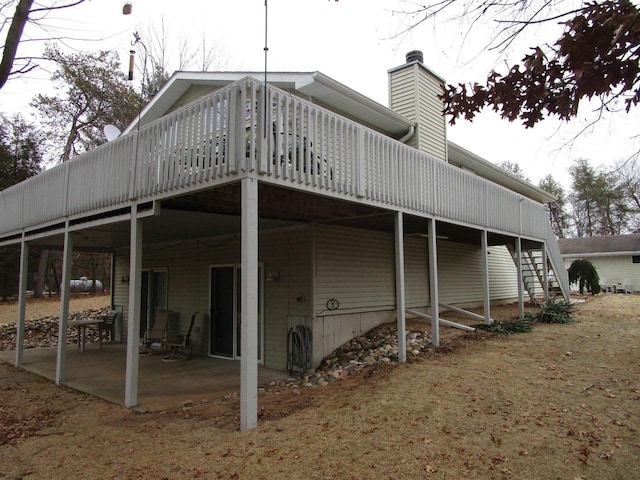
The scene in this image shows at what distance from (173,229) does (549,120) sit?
7029 mm

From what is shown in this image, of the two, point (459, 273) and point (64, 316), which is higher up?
point (459, 273)

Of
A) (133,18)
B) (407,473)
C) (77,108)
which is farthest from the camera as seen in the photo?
(77,108)

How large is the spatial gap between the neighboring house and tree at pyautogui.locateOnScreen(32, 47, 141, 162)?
27.3m

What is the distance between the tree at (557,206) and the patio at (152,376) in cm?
3481

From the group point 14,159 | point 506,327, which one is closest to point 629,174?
point 506,327

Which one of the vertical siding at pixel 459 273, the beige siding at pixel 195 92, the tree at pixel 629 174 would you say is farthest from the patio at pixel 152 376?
the vertical siding at pixel 459 273

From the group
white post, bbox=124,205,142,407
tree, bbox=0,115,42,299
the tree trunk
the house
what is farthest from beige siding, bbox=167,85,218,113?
tree, bbox=0,115,42,299

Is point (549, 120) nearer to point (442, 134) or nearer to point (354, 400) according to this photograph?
point (354, 400)

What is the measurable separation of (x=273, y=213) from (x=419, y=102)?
6.40m

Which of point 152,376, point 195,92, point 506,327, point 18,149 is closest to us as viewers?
point 152,376

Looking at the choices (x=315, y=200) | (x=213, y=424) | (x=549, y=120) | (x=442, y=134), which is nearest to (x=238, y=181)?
(x=315, y=200)

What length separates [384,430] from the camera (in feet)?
13.5

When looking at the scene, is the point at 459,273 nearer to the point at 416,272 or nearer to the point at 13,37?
the point at 416,272

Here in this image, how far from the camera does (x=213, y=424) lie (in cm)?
457
